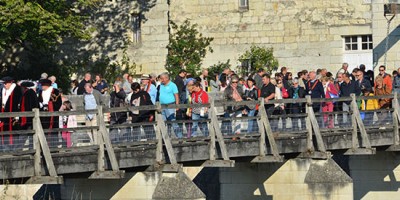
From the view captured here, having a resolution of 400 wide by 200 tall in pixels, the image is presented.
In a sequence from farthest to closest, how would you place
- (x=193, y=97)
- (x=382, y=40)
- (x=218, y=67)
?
1. (x=218, y=67)
2. (x=382, y=40)
3. (x=193, y=97)

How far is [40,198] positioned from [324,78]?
26.6ft

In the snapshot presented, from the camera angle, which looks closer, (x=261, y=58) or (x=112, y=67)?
(x=112, y=67)

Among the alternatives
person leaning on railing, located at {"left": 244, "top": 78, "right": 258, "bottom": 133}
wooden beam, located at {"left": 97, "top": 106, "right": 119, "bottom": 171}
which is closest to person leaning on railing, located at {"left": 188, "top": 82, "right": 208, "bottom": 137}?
person leaning on railing, located at {"left": 244, "top": 78, "right": 258, "bottom": 133}

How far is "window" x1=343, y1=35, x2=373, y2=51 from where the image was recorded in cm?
5384

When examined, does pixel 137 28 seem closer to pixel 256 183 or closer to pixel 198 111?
pixel 256 183

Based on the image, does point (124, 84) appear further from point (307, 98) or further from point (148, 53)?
point (148, 53)

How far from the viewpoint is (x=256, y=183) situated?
3622 cm

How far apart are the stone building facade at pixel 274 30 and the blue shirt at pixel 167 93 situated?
20563 millimetres

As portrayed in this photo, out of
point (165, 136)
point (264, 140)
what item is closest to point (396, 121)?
point (264, 140)

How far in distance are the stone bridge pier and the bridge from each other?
0.30 feet

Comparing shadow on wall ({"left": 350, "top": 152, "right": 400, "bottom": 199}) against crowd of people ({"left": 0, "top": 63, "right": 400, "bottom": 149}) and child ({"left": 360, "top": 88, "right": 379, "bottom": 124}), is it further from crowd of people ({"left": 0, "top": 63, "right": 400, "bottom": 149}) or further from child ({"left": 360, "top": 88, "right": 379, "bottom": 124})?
child ({"left": 360, "top": 88, "right": 379, "bottom": 124})

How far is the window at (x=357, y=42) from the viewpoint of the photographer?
5384 centimetres

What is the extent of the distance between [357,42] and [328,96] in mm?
16778

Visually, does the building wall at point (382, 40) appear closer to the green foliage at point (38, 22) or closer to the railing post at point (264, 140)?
the green foliage at point (38, 22)
